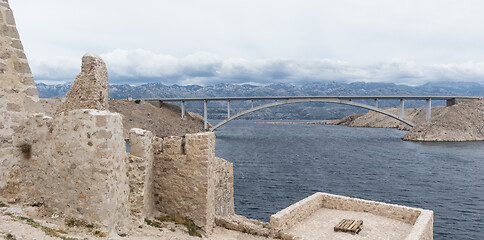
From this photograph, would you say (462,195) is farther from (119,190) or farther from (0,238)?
(0,238)

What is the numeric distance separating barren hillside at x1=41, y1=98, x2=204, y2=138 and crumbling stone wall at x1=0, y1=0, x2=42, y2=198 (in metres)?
70.9

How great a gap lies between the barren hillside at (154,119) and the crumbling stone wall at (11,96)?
70.9 meters

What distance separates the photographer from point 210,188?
34.4 feet

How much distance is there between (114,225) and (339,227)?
30.7 ft

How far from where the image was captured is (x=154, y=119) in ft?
298

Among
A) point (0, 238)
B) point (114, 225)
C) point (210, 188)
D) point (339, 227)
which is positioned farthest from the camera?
point (339, 227)

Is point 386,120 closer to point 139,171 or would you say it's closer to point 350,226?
point 350,226

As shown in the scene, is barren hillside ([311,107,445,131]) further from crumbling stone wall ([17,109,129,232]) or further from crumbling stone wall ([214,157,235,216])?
crumbling stone wall ([17,109,129,232])

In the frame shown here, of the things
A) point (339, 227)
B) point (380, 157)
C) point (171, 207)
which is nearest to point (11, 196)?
point (171, 207)

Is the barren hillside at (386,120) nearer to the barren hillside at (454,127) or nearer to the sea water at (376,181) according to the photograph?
the barren hillside at (454,127)

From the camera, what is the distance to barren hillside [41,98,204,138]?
271ft

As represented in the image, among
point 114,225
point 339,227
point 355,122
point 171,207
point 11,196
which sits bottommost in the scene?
point 355,122

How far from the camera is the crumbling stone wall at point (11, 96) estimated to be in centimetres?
729

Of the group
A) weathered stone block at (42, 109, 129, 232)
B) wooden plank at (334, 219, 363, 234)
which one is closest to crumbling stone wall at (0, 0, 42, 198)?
weathered stone block at (42, 109, 129, 232)
